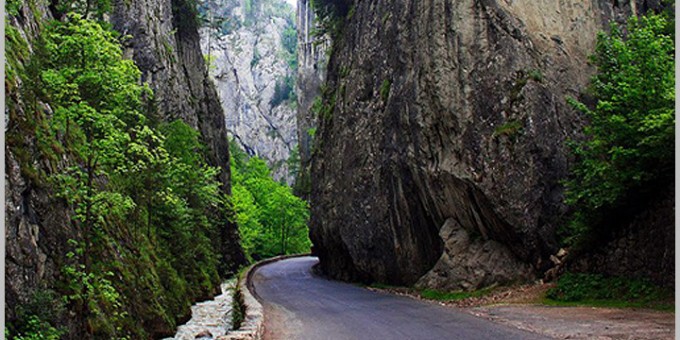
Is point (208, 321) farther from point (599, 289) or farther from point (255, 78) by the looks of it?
point (255, 78)

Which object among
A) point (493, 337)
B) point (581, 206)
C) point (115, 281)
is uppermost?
point (581, 206)

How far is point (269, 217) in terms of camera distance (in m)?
56.2

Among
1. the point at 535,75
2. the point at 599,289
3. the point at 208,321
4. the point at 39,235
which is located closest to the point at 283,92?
the point at 535,75

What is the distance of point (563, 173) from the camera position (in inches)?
834

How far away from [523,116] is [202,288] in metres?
15.4

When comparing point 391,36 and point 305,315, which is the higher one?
point 391,36

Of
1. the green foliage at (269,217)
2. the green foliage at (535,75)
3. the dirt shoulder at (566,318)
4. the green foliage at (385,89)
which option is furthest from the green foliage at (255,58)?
the dirt shoulder at (566,318)

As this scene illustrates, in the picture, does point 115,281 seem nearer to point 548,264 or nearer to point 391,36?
point 548,264

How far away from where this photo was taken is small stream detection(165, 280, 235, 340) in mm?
15652

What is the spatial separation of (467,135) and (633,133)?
22.9 feet

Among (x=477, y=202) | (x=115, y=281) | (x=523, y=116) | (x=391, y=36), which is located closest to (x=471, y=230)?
(x=477, y=202)

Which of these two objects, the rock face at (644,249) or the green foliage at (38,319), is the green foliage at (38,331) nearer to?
the green foliage at (38,319)

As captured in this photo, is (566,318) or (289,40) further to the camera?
(289,40)

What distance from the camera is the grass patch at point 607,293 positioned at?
584 inches
